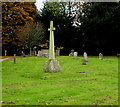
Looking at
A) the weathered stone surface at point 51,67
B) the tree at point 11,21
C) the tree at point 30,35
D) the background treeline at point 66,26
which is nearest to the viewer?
the weathered stone surface at point 51,67

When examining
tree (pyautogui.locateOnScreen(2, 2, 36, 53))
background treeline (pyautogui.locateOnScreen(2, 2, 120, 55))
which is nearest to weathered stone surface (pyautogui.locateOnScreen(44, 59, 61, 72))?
background treeline (pyautogui.locateOnScreen(2, 2, 120, 55))

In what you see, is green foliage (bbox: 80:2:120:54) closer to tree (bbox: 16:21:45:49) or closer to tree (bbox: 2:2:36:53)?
tree (bbox: 16:21:45:49)

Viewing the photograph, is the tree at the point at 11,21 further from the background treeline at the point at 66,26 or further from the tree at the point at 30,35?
the tree at the point at 30,35

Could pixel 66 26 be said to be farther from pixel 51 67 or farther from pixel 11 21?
pixel 51 67

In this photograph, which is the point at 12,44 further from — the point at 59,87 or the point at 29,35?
the point at 59,87

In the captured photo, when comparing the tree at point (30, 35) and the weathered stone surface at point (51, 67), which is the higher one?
the tree at point (30, 35)

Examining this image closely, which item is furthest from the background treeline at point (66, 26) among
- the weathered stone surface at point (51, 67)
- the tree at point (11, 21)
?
the weathered stone surface at point (51, 67)

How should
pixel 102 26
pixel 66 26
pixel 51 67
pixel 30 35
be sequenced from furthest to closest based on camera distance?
pixel 66 26 < pixel 102 26 < pixel 30 35 < pixel 51 67

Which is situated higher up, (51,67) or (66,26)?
(66,26)

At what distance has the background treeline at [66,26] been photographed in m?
42.8

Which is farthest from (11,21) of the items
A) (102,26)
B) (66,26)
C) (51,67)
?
(51,67)

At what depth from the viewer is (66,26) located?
4950 cm

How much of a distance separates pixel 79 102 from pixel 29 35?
103 feet

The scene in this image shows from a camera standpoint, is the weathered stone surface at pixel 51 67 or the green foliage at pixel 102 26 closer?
the weathered stone surface at pixel 51 67
